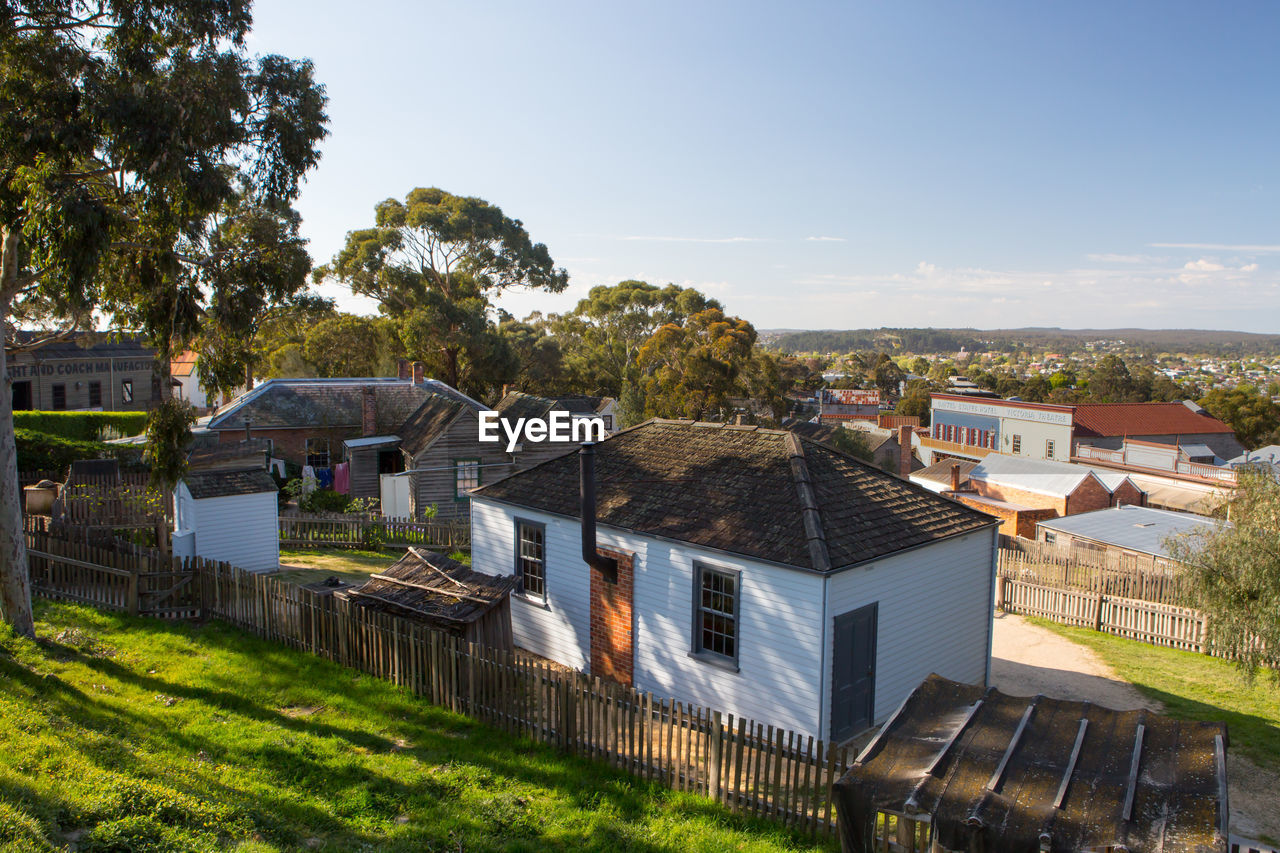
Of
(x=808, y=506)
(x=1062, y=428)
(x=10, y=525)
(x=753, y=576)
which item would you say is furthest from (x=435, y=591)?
(x=1062, y=428)

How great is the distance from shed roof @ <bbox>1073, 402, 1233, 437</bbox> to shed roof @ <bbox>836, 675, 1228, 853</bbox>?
61998 mm

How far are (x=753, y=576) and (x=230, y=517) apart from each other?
13.9 metres

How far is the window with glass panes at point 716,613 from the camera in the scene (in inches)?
498

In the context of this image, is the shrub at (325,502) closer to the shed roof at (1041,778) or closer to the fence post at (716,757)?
the fence post at (716,757)

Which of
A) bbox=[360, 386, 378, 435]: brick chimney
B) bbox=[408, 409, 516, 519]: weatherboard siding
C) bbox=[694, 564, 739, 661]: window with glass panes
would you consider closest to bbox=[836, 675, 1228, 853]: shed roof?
bbox=[694, 564, 739, 661]: window with glass panes

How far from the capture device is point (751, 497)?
44.6 ft

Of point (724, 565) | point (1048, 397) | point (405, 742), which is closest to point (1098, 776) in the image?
point (724, 565)

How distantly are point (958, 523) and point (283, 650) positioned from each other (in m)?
12.0

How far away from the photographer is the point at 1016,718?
333 inches

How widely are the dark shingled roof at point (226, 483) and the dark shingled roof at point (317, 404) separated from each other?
15.3m

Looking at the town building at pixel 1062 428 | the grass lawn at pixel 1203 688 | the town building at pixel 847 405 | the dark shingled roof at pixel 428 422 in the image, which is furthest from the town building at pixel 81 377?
the town building at pixel 847 405

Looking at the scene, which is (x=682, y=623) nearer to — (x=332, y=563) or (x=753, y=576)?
(x=753, y=576)

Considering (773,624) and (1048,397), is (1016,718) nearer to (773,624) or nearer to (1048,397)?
(773,624)

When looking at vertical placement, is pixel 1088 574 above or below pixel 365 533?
below
